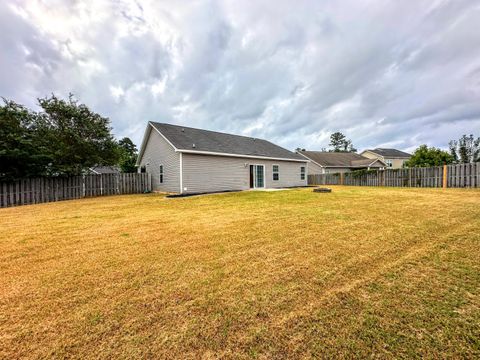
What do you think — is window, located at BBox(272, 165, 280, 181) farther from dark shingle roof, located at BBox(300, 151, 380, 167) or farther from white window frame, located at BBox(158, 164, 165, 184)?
dark shingle roof, located at BBox(300, 151, 380, 167)

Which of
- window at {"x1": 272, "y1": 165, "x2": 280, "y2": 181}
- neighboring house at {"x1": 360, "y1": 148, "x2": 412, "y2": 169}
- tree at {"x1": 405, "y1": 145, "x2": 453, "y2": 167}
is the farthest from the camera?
neighboring house at {"x1": 360, "y1": 148, "x2": 412, "y2": 169}

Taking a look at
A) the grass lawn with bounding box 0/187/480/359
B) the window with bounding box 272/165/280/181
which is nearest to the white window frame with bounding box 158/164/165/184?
the window with bounding box 272/165/280/181

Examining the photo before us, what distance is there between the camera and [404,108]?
22.6m

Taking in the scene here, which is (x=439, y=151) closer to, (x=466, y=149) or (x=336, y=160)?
(x=336, y=160)

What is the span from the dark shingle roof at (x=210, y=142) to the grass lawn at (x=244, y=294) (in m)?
9.05

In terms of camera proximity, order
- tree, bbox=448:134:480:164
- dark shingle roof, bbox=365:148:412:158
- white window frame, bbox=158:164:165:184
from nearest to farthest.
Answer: white window frame, bbox=158:164:165:184 < tree, bbox=448:134:480:164 < dark shingle roof, bbox=365:148:412:158

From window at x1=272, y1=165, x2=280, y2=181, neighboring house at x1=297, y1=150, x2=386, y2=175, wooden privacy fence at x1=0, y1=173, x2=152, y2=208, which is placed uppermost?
neighboring house at x1=297, y1=150, x2=386, y2=175

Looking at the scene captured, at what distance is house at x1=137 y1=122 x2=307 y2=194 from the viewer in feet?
39.0

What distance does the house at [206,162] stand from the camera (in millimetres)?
11883

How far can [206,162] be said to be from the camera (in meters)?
12.6

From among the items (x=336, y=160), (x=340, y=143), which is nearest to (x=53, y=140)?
(x=336, y=160)

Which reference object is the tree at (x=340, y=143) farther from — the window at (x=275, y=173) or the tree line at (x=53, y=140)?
the tree line at (x=53, y=140)

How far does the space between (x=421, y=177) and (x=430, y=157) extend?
7732mm

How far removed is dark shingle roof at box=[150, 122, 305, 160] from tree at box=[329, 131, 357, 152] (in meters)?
42.8
